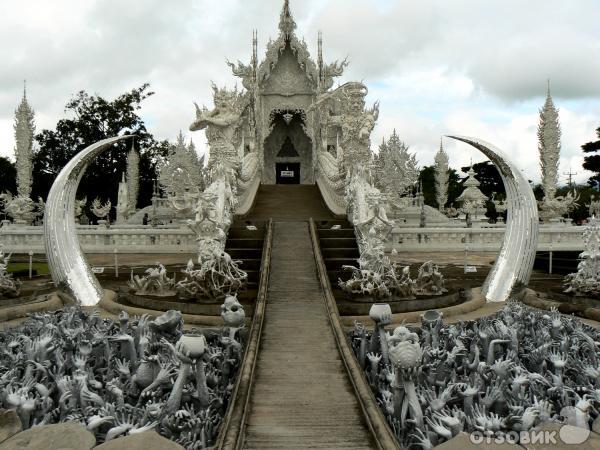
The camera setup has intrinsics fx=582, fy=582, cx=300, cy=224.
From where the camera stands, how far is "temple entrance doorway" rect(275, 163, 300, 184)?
1217 inches

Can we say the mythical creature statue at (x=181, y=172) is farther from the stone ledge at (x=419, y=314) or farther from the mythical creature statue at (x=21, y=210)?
the stone ledge at (x=419, y=314)

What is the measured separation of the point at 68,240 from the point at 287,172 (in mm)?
20646

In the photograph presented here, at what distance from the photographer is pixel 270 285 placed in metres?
10.3

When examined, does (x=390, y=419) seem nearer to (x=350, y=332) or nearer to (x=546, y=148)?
(x=350, y=332)

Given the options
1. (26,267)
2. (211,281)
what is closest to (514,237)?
(211,281)

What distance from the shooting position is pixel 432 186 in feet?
191

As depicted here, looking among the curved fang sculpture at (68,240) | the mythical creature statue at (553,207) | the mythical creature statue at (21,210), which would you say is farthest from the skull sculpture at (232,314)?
the mythical creature statue at (553,207)

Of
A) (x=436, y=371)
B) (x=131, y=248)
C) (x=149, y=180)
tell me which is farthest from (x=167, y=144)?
(x=436, y=371)

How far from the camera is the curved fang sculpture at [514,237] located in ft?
35.0

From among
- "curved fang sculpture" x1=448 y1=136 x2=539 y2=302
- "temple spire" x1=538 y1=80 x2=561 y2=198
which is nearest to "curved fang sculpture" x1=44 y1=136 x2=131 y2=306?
"curved fang sculpture" x1=448 y1=136 x2=539 y2=302

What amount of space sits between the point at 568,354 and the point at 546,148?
69.3ft

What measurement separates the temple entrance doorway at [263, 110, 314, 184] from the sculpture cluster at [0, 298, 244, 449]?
73.5 feet

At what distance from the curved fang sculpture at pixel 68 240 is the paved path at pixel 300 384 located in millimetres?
3437

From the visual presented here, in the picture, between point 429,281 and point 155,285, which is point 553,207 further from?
point 155,285
